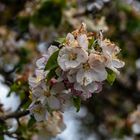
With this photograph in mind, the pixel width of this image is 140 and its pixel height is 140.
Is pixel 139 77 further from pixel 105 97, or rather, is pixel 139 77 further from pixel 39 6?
pixel 39 6

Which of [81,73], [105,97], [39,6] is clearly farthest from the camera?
[105,97]

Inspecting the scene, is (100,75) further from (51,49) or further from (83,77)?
(51,49)

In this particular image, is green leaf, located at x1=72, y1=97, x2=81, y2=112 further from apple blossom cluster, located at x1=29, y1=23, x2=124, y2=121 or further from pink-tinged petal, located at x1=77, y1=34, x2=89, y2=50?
pink-tinged petal, located at x1=77, y1=34, x2=89, y2=50

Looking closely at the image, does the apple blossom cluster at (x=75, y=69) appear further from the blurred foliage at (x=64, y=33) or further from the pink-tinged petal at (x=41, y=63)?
the blurred foliage at (x=64, y=33)

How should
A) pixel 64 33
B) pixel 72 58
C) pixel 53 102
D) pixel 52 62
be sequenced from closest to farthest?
1. pixel 72 58
2. pixel 52 62
3. pixel 53 102
4. pixel 64 33

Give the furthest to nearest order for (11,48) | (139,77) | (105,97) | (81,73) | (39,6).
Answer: (139,77), (105,97), (11,48), (39,6), (81,73)

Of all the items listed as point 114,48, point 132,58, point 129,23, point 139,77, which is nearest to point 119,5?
point 129,23

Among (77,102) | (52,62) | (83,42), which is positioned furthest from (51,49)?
(77,102)

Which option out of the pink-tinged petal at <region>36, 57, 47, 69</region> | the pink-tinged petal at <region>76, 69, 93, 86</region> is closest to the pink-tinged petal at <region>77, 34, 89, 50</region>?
the pink-tinged petal at <region>76, 69, 93, 86</region>
